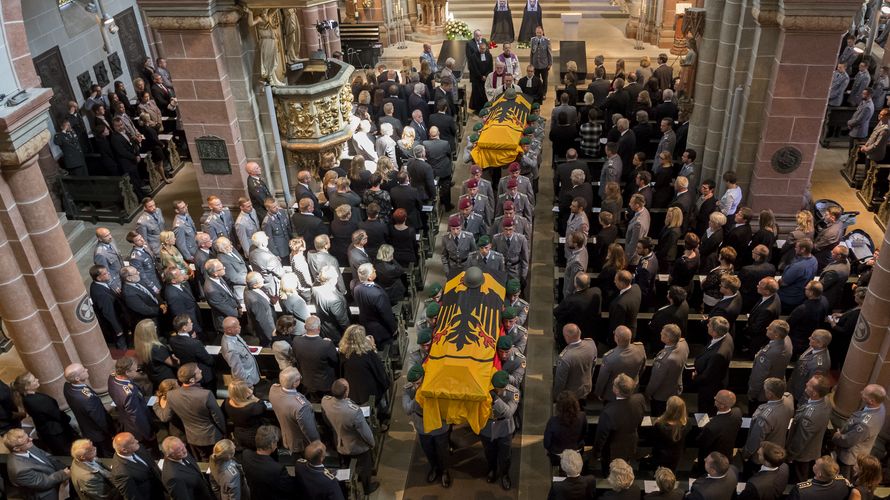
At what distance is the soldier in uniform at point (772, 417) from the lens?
21.9ft

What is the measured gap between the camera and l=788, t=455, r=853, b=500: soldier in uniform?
596 cm

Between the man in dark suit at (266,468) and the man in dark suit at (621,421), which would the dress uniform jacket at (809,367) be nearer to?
the man in dark suit at (621,421)

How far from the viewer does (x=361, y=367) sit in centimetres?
782

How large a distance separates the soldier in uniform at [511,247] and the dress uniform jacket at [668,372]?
2503 mm

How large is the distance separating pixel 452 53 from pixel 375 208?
Answer: 11.0 m

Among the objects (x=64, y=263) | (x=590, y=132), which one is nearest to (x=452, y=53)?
(x=590, y=132)

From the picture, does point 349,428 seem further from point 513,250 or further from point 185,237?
point 185,237

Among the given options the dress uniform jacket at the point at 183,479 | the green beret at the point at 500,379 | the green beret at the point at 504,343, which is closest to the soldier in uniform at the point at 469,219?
the green beret at the point at 504,343

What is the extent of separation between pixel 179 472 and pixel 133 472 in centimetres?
47

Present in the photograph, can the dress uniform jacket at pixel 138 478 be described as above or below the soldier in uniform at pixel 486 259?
below

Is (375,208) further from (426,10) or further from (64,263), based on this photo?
(426,10)

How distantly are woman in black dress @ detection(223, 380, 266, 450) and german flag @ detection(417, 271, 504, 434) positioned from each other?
1.57 m

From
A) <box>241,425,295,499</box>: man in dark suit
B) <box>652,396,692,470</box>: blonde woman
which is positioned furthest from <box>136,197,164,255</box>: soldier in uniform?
<box>652,396,692,470</box>: blonde woman

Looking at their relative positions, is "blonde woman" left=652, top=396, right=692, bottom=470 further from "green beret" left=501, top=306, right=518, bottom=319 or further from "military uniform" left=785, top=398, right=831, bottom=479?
"green beret" left=501, top=306, right=518, bottom=319
